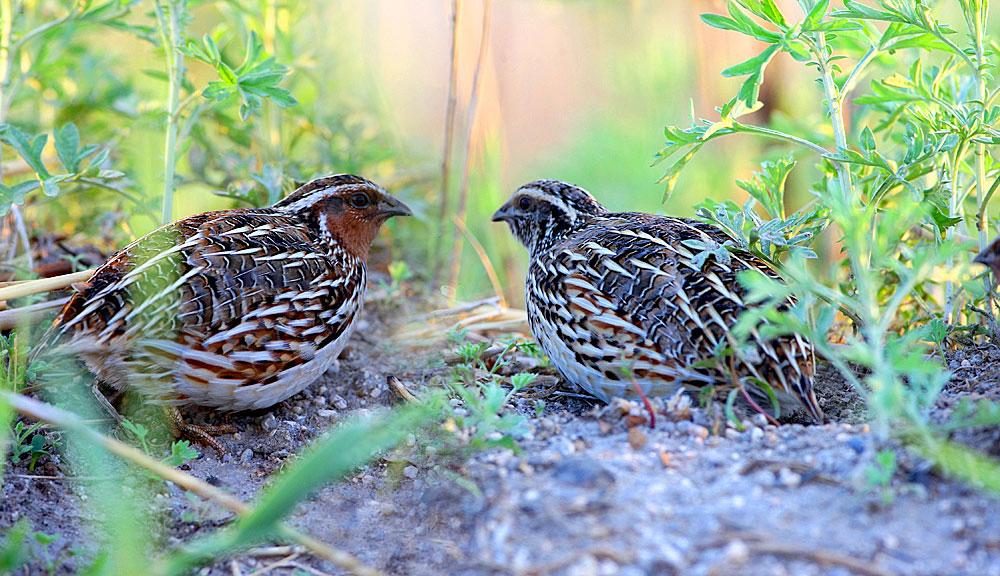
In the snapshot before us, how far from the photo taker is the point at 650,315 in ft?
11.9

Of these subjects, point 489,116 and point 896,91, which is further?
point 489,116

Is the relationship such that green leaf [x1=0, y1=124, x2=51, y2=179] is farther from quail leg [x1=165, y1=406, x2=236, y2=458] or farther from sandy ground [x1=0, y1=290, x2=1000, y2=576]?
sandy ground [x1=0, y1=290, x2=1000, y2=576]

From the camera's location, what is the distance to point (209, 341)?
12.3 feet

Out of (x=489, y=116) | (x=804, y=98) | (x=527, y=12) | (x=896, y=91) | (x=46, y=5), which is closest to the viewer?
(x=896, y=91)

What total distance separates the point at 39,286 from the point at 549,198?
2424mm

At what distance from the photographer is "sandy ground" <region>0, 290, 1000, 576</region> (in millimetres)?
2518

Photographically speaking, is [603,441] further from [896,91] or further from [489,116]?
[489,116]

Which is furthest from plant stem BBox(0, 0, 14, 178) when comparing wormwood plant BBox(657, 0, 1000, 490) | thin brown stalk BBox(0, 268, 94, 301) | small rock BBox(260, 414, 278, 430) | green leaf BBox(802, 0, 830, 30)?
green leaf BBox(802, 0, 830, 30)

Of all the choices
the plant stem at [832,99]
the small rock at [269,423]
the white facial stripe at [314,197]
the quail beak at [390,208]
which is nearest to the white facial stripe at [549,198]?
the quail beak at [390,208]

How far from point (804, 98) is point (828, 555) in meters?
5.91

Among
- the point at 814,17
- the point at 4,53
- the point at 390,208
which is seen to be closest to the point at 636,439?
the point at 814,17

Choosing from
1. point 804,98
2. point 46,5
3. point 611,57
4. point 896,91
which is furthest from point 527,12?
point 896,91

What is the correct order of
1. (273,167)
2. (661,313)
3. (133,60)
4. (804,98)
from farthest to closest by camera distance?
(133,60)
(804,98)
(273,167)
(661,313)

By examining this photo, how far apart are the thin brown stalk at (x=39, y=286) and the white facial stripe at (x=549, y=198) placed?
2.14 m
